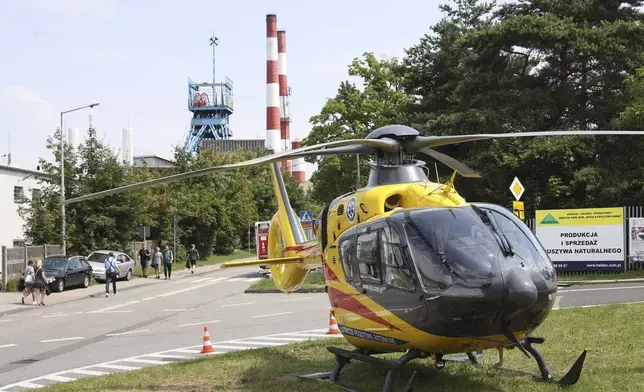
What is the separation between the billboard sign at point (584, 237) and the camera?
1000 inches

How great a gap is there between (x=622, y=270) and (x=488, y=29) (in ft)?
40.1

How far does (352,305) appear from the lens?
9.80 metres

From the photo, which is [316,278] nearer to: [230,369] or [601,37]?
[601,37]

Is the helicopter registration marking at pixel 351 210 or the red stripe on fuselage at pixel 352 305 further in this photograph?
the helicopter registration marking at pixel 351 210

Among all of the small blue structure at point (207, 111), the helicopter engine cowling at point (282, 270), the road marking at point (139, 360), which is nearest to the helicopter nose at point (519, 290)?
the helicopter engine cowling at point (282, 270)

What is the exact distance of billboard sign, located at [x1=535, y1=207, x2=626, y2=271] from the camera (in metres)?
25.4

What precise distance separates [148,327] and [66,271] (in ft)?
46.7

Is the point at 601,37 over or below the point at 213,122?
below

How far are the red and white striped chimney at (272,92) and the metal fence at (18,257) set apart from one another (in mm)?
36425

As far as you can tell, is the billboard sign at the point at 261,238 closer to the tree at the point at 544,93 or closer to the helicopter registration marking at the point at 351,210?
the tree at the point at 544,93

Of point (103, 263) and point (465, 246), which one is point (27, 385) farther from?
point (103, 263)

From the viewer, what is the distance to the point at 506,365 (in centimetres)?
1041

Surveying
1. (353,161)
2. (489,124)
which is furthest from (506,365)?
(353,161)

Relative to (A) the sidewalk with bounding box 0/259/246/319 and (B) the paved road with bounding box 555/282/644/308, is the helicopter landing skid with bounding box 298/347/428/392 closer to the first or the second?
(B) the paved road with bounding box 555/282/644/308
